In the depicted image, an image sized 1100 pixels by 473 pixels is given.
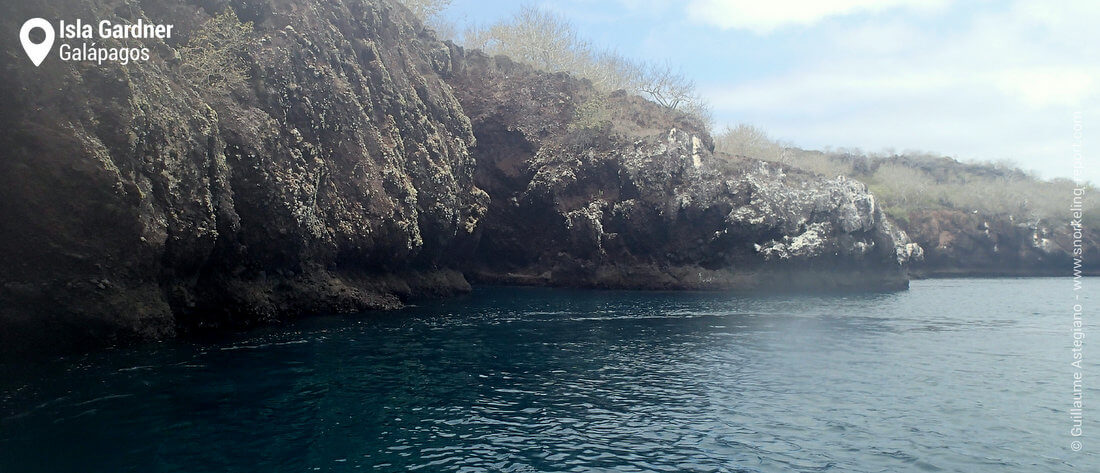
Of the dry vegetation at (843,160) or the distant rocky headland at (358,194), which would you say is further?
the dry vegetation at (843,160)

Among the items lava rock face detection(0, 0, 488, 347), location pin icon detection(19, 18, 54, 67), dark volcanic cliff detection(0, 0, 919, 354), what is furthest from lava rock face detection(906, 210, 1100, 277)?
location pin icon detection(19, 18, 54, 67)

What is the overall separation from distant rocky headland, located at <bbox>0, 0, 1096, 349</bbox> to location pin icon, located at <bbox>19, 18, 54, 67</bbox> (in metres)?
0.28

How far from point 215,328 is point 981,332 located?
33589mm

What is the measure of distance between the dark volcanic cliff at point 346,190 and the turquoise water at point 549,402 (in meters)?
2.79

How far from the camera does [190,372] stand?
19.8m

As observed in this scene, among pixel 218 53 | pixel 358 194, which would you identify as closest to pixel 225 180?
pixel 218 53

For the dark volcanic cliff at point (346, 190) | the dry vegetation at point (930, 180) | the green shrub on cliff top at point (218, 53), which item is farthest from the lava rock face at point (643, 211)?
the green shrub on cliff top at point (218, 53)

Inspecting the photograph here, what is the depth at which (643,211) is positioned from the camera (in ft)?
179

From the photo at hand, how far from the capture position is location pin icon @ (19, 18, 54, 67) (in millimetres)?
20547

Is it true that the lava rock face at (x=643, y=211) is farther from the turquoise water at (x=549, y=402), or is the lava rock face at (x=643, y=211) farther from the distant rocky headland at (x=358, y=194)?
the turquoise water at (x=549, y=402)

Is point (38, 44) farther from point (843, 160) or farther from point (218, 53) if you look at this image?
point (843, 160)

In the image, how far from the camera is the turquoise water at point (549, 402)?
1388 centimetres

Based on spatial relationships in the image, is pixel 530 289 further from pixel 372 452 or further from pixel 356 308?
pixel 372 452

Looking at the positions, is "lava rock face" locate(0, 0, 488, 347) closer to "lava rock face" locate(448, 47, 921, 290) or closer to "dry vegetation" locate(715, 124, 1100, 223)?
"lava rock face" locate(448, 47, 921, 290)
